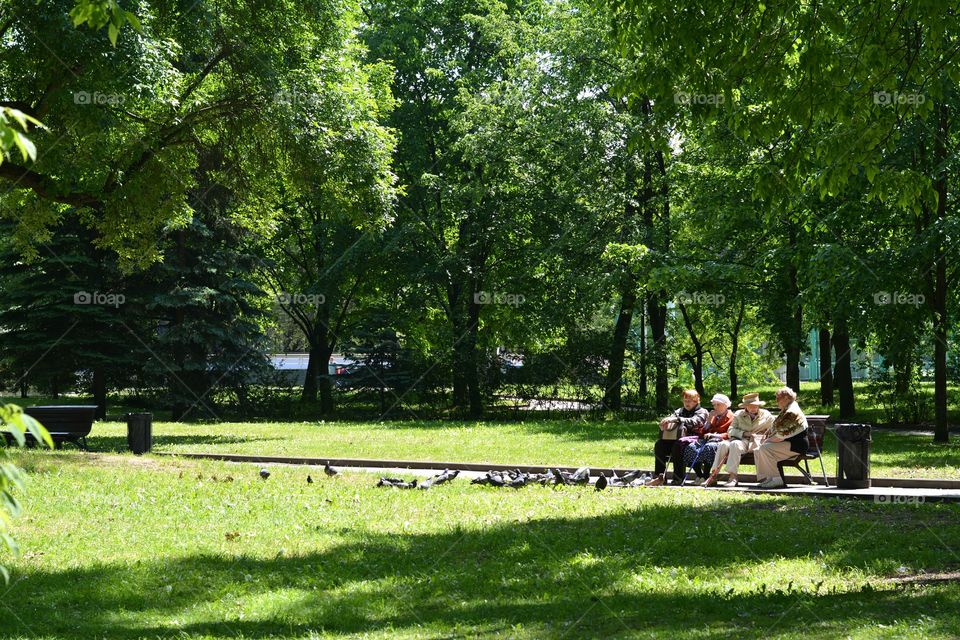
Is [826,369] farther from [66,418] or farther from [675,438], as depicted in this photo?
[66,418]

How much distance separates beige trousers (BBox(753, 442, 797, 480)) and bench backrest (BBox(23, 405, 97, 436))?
44.4 feet

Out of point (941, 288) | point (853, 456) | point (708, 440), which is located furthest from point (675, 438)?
point (941, 288)

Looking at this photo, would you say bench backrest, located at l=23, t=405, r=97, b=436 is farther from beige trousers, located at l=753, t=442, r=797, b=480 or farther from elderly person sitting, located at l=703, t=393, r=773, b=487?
beige trousers, located at l=753, t=442, r=797, b=480

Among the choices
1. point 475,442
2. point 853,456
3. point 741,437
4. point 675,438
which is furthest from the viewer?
point 475,442

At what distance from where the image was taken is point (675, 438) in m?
14.5

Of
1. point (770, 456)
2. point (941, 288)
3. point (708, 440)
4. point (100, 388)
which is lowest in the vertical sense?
point (770, 456)

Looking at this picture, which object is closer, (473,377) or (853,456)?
(853,456)

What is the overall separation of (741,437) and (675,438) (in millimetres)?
991

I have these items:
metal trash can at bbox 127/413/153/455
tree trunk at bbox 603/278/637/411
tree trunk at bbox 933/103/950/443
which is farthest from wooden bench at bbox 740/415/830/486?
tree trunk at bbox 603/278/637/411

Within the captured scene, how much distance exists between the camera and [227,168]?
2470 centimetres

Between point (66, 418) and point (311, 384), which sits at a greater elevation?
point (311, 384)

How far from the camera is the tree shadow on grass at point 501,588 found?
6875 millimetres

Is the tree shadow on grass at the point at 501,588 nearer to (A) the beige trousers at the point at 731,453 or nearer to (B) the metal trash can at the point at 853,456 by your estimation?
(B) the metal trash can at the point at 853,456

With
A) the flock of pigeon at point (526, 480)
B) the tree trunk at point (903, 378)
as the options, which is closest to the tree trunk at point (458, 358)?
the tree trunk at point (903, 378)
